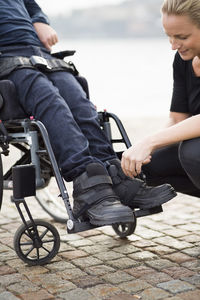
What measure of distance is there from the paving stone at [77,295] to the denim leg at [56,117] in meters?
0.58

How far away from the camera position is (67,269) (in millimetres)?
3154

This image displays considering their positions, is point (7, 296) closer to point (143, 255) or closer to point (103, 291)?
point (103, 291)

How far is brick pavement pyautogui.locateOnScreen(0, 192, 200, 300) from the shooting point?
2.79 metres

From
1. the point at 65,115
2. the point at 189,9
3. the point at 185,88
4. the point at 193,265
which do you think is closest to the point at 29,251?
the point at 65,115

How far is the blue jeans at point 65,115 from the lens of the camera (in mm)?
3061

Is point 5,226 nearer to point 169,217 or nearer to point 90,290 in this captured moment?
point 169,217

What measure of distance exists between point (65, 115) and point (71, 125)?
65 millimetres

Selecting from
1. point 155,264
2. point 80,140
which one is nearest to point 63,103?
point 80,140

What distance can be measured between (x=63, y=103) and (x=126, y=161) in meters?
0.53

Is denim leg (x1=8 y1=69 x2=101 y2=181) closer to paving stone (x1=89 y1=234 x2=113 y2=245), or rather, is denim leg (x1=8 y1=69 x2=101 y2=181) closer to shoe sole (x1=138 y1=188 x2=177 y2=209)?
shoe sole (x1=138 y1=188 x2=177 y2=209)

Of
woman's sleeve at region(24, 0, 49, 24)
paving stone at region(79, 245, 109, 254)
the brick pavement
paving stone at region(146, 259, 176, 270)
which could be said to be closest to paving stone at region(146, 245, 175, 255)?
the brick pavement

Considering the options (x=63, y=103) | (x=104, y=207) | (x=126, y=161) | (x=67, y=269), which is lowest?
(x=67, y=269)

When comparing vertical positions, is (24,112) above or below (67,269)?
above

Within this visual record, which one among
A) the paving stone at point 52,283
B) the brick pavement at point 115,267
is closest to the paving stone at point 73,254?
the brick pavement at point 115,267
